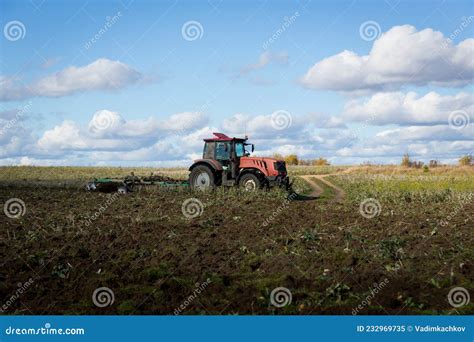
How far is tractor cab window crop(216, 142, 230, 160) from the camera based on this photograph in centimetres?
2131

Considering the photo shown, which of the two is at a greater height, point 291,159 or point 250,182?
point 291,159

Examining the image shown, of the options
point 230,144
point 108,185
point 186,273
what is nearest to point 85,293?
point 186,273

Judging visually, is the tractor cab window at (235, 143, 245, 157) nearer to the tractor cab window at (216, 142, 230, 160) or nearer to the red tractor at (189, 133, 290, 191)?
the red tractor at (189, 133, 290, 191)

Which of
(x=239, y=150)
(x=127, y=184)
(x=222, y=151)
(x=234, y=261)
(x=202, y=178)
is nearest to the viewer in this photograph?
(x=234, y=261)

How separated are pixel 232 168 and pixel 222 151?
84 centimetres

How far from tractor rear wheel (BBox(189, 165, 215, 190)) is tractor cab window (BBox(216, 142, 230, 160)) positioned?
700mm

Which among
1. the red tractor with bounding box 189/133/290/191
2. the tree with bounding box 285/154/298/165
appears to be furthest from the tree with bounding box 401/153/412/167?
the red tractor with bounding box 189/133/290/191

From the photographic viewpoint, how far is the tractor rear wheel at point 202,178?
69.7 ft

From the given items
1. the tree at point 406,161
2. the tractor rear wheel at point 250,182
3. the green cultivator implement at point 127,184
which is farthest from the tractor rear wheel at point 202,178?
the tree at point 406,161

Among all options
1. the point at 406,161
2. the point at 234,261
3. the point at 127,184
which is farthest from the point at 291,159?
the point at 234,261

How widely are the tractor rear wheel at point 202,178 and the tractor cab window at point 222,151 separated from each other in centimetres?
70

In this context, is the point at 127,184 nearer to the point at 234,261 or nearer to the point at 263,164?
the point at 263,164

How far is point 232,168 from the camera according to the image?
2111 cm

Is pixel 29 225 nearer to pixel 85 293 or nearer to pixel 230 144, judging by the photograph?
pixel 85 293
